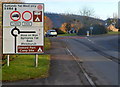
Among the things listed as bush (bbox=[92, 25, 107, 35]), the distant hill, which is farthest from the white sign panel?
the distant hill

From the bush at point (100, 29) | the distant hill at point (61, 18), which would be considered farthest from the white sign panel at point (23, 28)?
the distant hill at point (61, 18)

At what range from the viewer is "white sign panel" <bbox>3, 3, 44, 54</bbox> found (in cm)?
1404

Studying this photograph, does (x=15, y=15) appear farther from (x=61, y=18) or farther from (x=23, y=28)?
(x=61, y=18)

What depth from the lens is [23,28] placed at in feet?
46.5

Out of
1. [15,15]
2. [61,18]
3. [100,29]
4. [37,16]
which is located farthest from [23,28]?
[61,18]

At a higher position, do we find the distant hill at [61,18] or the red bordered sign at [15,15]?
the distant hill at [61,18]

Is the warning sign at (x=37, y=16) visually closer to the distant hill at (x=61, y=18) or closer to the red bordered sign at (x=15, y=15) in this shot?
the red bordered sign at (x=15, y=15)

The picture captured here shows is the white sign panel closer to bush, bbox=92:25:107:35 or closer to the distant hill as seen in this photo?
bush, bbox=92:25:107:35

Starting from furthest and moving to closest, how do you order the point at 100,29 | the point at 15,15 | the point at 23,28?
the point at 100,29 < the point at 23,28 < the point at 15,15

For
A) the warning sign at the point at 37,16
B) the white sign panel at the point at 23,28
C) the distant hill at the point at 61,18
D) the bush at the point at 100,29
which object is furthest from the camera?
the distant hill at the point at 61,18

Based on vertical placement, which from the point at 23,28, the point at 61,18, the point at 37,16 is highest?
the point at 61,18

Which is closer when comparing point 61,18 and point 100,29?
point 100,29

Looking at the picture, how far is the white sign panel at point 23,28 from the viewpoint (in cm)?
1404

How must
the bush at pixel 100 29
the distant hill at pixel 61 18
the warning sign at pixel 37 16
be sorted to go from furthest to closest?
the distant hill at pixel 61 18 < the bush at pixel 100 29 < the warning sign at pixel 37 16
